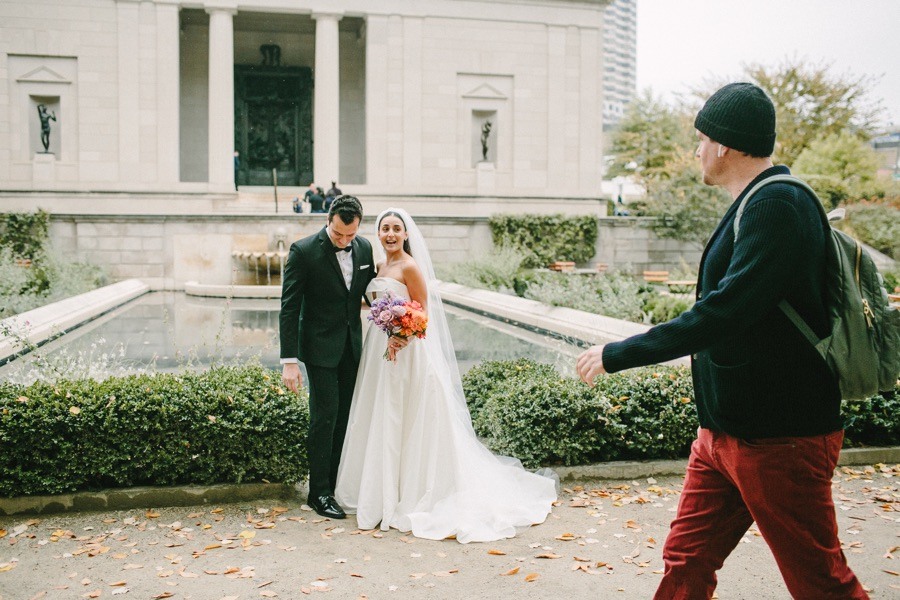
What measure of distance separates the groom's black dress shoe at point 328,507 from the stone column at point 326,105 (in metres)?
27.6

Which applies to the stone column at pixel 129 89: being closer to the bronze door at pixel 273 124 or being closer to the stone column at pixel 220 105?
the stone column at pixel 220 105

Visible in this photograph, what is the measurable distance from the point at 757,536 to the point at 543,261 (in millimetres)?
24539

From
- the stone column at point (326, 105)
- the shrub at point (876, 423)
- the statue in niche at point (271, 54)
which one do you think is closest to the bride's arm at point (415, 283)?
the shrub at point (876, 423)

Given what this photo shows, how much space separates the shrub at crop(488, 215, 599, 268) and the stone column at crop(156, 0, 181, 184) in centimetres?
1417

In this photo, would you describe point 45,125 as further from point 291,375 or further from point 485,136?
point 291,375

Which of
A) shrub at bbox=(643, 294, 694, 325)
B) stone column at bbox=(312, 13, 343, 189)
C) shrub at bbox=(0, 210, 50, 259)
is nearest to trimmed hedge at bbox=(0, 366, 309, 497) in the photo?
shrub at bbox=(643, 294, 694, 325)

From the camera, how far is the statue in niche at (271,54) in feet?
122

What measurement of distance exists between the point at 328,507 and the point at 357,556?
783mm

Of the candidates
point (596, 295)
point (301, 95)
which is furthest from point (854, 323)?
point (301, 95)

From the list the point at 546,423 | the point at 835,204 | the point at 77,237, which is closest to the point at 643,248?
the point at 835,204

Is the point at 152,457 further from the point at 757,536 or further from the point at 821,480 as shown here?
the point at 821,480

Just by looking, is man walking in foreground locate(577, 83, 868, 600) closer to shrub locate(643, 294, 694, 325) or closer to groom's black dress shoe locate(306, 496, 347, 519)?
groom's black dress shoe locate(306, 496, 347, 519)

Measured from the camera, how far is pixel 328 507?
17.7ft

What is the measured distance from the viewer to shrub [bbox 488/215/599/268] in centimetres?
2889
